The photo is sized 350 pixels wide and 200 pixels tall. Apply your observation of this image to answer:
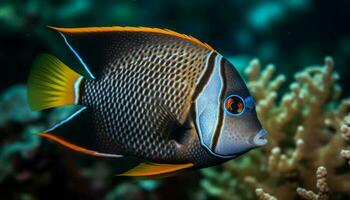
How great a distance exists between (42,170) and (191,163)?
9.35ft

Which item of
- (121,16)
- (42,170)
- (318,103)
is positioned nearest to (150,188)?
(42,170)

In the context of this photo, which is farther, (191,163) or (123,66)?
(123,66)

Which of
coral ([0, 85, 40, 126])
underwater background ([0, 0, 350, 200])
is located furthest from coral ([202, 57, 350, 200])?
coral ([0, 85, 40, 126])

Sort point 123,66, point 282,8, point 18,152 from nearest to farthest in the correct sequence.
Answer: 1. point 123,66
2. point 18,152
3. point 282,8

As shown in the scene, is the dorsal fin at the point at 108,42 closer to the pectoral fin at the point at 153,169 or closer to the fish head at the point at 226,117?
the fish head at the point at 226,117

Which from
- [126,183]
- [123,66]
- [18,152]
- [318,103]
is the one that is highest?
[123,66]

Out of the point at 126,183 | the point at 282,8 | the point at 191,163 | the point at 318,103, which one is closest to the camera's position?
the point at 191,163

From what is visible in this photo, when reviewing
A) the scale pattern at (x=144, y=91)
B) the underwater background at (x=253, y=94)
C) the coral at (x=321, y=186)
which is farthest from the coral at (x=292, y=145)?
the scale pattern at (x=144, y=91)

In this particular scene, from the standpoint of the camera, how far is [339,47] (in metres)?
7.50

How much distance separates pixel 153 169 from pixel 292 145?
2.40 meters

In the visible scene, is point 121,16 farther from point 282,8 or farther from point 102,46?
point 102,46

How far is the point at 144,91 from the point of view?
5.79 feet

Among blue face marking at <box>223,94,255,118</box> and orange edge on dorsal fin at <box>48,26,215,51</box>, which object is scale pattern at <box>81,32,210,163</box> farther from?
blue face marking at <box>223,94,255,118</box>

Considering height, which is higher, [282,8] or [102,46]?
[282,8]
